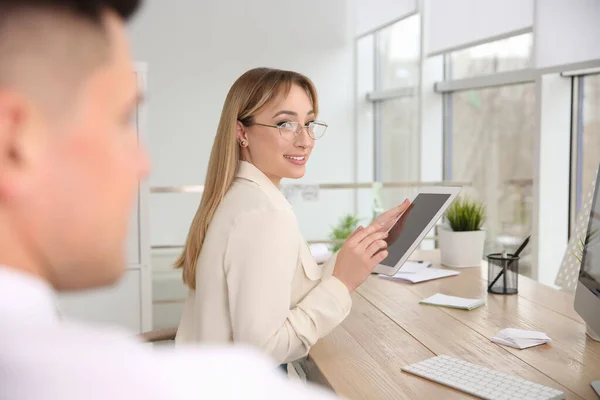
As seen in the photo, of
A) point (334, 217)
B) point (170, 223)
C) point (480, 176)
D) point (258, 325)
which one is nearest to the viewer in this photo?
point (258, 325)

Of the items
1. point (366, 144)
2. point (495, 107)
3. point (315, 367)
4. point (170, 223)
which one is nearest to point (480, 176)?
point (495, 107)

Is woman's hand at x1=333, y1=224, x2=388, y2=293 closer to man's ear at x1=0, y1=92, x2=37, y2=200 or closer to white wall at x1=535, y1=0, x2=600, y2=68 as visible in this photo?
man's ear at x1=0, y1=92, x2=37, y2=200

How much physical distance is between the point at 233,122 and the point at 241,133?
57 millimetres

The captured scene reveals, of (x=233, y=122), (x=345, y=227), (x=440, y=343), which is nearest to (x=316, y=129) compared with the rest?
(x=233, y=122)

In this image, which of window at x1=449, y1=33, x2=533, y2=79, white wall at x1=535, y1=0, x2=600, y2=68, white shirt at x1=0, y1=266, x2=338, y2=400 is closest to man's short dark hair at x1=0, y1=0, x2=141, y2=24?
white shirt at x1=0, y1=266, x2=338, y2=400

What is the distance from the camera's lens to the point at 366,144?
6.98 m

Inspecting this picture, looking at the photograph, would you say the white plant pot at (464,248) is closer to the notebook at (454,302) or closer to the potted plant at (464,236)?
the potted plant at (464,236)

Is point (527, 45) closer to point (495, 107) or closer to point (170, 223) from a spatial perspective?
point (495, 107)

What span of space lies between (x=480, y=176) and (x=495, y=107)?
568mm

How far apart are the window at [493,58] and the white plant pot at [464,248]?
6.61 feet

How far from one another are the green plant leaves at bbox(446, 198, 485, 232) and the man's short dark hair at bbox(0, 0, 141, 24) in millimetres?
2377

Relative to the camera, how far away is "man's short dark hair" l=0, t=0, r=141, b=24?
296 millimetres

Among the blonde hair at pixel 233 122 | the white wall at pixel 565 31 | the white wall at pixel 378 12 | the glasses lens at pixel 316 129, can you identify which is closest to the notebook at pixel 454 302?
the glasses lens at pixel 316 129

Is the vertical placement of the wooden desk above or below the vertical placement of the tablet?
below
